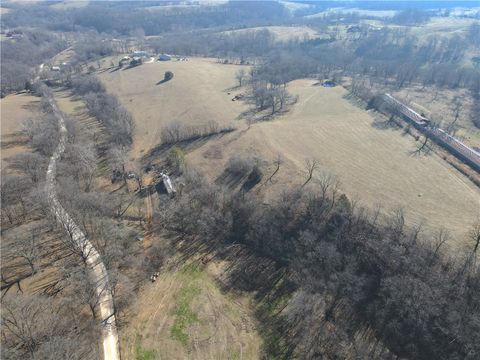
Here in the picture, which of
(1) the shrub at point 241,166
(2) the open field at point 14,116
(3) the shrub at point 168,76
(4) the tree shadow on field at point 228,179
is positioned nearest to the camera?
(4) the tree shadow on field at point 228,179

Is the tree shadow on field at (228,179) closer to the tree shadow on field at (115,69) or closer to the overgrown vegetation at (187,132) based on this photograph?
the overgrown vegetation at (187,132)

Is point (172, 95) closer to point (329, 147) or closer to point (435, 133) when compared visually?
point (329, 147)

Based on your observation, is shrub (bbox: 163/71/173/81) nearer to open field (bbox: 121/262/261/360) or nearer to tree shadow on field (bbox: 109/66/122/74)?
tree shadow on field (bbox: 109/66/122/74)

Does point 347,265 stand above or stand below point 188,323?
above

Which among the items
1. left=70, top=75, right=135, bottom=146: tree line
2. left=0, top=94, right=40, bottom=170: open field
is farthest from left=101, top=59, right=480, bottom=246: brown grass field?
left=0, top=94, right=40, bottom=170: open field

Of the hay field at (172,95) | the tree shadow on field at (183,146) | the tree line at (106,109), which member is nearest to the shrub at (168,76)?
the hay field at (172,95)

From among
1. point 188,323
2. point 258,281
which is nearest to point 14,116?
point 188,323
